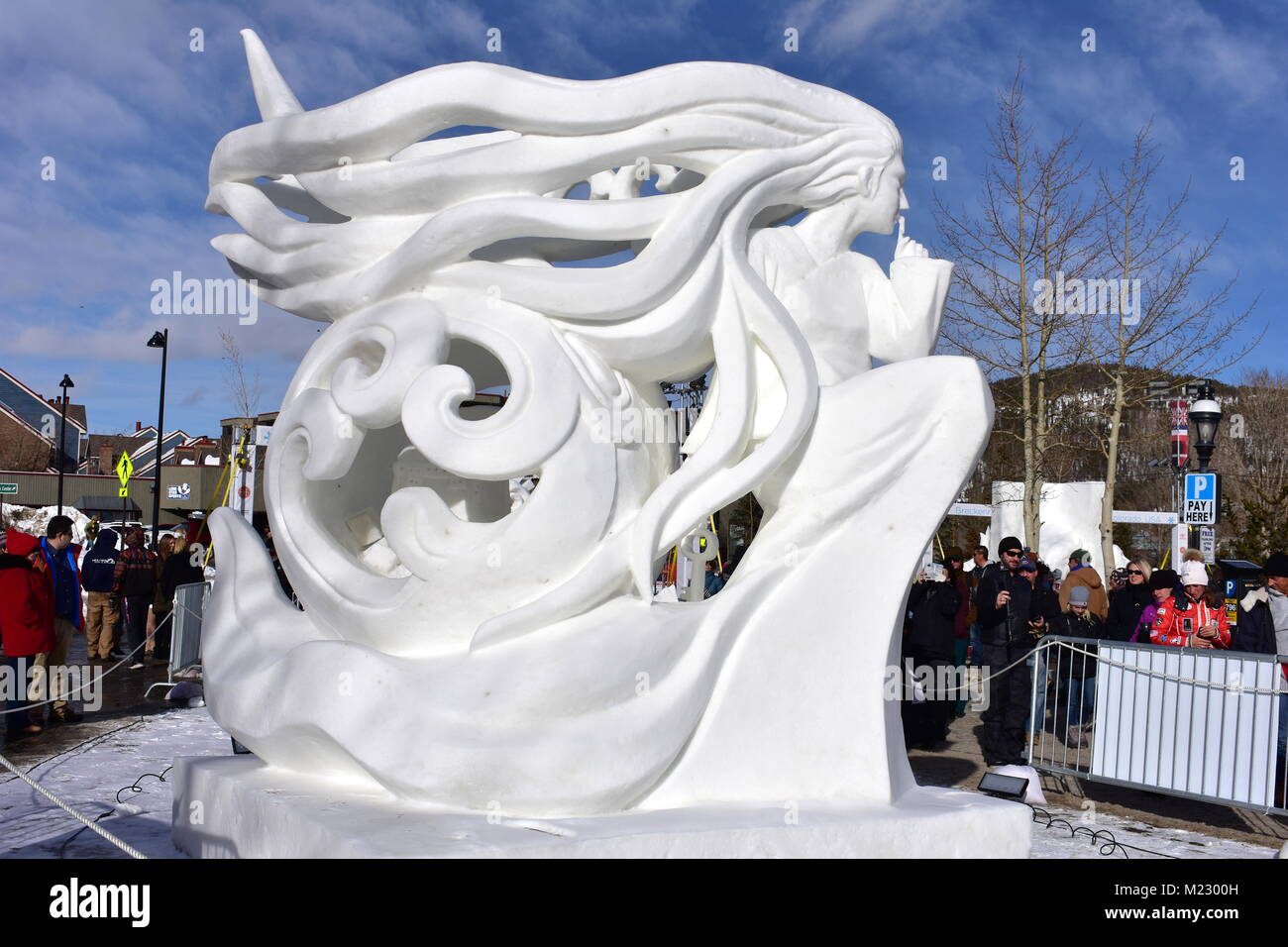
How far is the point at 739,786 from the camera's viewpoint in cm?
412

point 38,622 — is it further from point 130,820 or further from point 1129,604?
point 1129,604

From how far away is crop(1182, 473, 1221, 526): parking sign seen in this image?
11.0 metres

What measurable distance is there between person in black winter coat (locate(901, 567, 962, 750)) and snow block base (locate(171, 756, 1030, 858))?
4377 millimetres

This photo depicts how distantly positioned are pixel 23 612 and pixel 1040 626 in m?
7.62

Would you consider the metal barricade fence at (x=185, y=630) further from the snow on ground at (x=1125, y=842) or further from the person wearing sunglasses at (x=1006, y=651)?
the snow on ground at (x=1125, y=842)

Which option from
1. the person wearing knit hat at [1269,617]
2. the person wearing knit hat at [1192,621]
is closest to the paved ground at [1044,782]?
the person wearing knit hat at [1269,617]

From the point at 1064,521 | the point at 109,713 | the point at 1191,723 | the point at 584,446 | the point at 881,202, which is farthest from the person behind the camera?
the point at 1064,521

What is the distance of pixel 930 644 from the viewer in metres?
8.80

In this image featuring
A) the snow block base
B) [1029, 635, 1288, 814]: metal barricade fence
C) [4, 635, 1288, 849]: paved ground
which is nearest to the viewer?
the snow block base

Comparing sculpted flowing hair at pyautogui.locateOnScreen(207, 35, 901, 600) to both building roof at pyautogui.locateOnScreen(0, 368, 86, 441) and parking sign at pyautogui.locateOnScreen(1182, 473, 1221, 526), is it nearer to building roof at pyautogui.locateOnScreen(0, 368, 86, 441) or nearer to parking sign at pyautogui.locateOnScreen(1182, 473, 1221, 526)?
parking sign at pyautogui.locateOnScreen(1182, 473, 1221, 526)

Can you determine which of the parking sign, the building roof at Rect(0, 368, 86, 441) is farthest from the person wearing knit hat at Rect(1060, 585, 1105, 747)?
the building roof at Rect(0, 368, 86, 441)

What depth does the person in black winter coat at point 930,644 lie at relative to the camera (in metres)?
8.79

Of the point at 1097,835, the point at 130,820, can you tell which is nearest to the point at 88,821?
the point at 130,820
